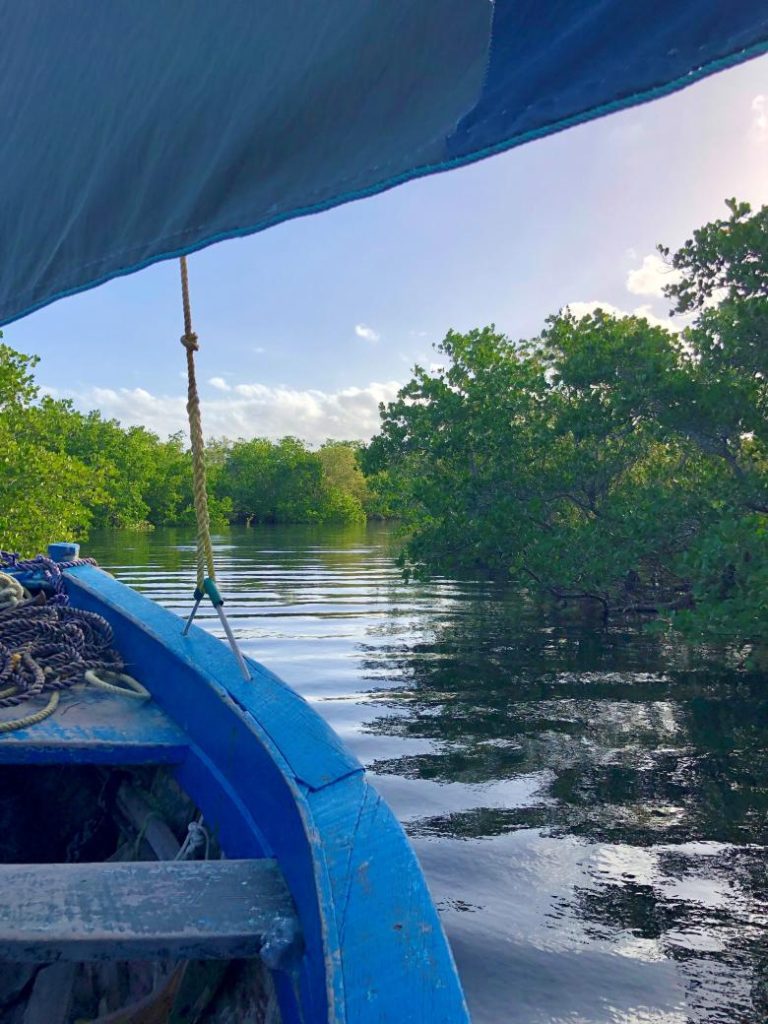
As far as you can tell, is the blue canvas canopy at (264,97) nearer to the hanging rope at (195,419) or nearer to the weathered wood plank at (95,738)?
the hanging rope at (195,419)

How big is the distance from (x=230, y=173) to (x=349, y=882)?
1311 mm

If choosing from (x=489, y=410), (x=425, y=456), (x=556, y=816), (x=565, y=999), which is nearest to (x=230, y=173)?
(x=565, y=999)

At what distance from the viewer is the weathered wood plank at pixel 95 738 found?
2564mm

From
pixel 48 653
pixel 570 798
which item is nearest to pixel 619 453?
pixel 570 798

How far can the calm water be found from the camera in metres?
3.29

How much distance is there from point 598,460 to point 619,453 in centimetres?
39

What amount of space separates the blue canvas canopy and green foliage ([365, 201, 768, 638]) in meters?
7.10

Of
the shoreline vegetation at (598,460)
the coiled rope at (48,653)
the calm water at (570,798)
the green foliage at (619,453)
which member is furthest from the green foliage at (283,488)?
the coiled rope at (48,653)

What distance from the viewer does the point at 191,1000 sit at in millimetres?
2084

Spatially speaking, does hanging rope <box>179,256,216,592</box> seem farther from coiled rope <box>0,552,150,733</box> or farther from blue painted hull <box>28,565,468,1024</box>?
coiled rope <box>0,552,150,733</box>

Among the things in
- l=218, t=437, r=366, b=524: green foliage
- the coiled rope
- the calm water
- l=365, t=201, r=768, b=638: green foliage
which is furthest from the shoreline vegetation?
l=218, t=437, r=366, b=524: green foliage

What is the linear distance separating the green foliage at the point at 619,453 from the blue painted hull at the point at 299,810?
585 cm

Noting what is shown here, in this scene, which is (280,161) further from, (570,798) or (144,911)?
(570,798)

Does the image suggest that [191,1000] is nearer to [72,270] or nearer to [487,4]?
[72,270]
